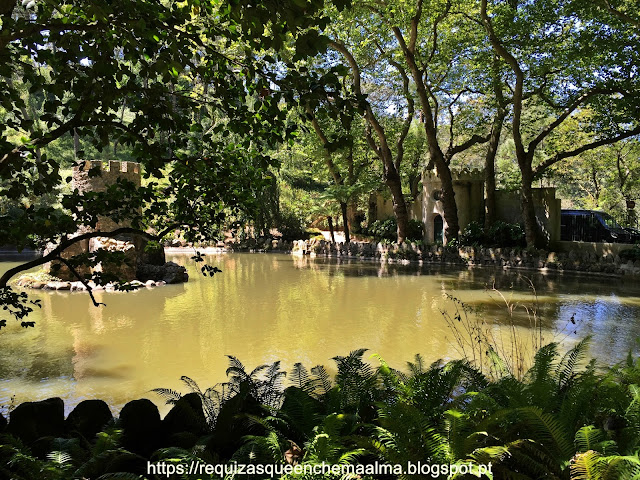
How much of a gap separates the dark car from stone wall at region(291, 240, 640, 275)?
7.14 feet

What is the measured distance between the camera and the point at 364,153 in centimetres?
2742

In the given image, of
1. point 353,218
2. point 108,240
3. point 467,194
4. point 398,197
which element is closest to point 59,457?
point 108,240

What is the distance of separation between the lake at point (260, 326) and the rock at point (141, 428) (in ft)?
8.30

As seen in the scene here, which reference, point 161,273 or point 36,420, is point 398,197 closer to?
point 161,273

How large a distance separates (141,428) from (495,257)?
1857 cm

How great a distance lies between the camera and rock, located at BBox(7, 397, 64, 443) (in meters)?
3.33

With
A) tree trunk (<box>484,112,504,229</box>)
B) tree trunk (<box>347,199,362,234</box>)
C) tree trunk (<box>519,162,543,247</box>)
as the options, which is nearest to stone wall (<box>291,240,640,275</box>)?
tree trunk (<box>519,162,543,247</box>)

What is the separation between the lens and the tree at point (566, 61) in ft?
53.7

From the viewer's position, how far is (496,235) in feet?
72.8

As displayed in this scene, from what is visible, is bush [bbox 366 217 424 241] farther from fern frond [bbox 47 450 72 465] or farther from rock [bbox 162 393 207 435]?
fern frond [bbox 47 450 72 465]

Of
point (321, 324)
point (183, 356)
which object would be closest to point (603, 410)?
point (183, 356)

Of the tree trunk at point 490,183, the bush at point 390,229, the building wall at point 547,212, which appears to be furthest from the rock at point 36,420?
the bush at point 390,229

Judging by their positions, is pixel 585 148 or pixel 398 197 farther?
pixel 398 197

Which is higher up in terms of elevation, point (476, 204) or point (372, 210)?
point (372, 210)
